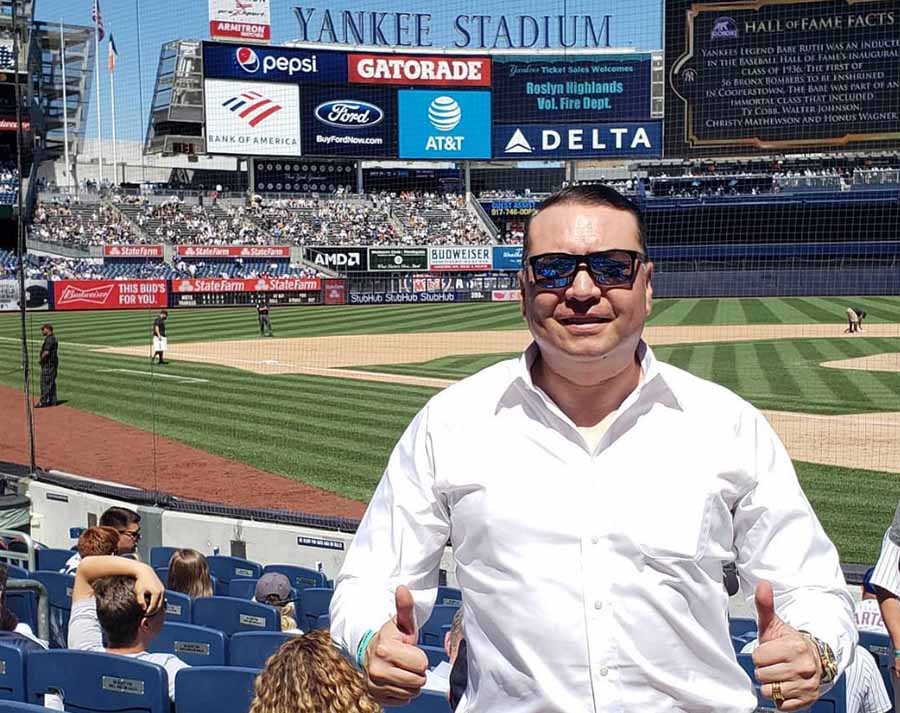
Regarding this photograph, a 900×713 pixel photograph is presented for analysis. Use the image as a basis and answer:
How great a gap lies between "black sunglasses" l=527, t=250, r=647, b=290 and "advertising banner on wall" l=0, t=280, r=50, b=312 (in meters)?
41.8

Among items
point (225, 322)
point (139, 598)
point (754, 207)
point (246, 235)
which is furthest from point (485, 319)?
point (139, 598)

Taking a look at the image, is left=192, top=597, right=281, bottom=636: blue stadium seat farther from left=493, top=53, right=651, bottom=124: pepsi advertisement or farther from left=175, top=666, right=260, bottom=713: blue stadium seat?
left=493, top=53, right=651, bottom=124: pepsi advertisement

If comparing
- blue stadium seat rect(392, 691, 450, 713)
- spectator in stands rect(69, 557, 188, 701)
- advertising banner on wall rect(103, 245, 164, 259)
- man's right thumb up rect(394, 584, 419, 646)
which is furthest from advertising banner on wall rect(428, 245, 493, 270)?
man's right thumb up rect(394, 584, 419, 646)

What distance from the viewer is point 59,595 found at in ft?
21.5

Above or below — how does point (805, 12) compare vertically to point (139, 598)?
above

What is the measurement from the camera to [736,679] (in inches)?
85.0

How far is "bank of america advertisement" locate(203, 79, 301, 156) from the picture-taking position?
181 ft

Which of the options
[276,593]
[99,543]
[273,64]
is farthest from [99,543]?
[273,64]

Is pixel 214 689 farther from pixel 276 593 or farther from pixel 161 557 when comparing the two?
pixel 161 557

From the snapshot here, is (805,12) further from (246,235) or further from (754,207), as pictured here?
(246,235)

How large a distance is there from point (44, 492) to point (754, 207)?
137 feet

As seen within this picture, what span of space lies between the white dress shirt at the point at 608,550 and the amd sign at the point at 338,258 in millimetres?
50081

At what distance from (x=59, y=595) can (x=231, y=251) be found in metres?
44.7

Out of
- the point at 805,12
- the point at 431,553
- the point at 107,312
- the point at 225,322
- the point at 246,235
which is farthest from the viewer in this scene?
the point at 246,235
